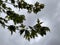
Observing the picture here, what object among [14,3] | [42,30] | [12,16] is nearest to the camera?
[42,30]

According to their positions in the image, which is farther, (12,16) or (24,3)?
(24,3)

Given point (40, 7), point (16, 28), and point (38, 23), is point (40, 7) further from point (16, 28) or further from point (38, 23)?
point (16, 28)

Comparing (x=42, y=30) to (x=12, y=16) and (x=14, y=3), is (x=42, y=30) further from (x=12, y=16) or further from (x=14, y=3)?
(x=14, y=3)

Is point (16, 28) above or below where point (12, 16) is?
below

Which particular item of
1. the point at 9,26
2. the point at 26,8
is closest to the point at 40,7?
the point at 26,8

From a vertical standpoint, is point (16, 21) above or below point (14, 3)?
below

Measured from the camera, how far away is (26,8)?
11430 millimetres

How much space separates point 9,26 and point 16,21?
44 centimetres

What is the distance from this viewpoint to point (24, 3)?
37.5 ft

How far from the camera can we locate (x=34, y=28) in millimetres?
9938

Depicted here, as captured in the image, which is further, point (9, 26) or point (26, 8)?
point (26, 8)

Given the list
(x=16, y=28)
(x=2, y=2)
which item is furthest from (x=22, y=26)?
(x=2, y=2)

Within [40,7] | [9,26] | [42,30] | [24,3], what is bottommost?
[42,30]

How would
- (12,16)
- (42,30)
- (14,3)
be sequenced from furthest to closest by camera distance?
1. (14,3)
2. (12,16)
3. (42,30)
